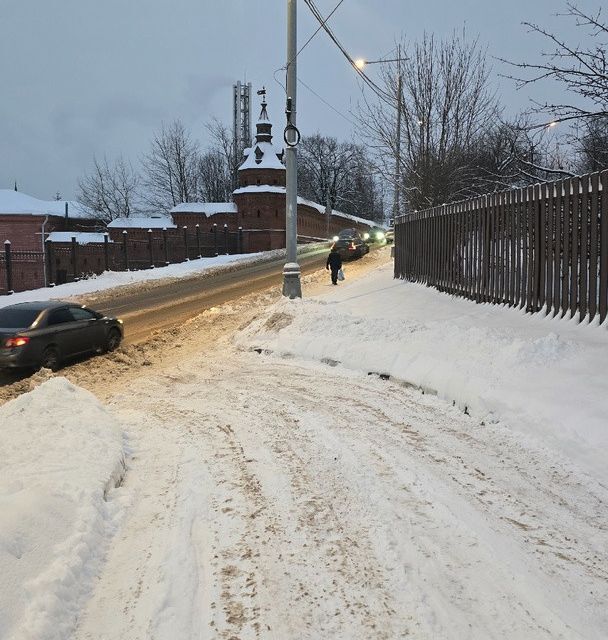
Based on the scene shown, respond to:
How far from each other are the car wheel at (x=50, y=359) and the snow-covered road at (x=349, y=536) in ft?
16.1

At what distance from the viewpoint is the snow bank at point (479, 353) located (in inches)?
217

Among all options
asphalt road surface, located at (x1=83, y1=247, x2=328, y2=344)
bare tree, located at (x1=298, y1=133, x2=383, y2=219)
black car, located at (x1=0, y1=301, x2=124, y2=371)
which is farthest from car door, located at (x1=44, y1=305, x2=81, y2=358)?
bare tree, located at (x1=298, y1=133, x2=383, y2=219)

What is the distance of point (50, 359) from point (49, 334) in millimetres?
477

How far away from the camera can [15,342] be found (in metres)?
10.1

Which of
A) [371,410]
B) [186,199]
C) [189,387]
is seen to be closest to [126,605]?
[371,410]

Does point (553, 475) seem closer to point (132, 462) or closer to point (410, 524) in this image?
point (410, 524)

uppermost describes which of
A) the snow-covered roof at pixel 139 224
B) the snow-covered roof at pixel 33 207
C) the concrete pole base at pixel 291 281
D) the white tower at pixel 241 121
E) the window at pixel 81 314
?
the white tower at pixel 241 121

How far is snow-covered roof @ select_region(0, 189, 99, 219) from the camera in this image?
2398 inches

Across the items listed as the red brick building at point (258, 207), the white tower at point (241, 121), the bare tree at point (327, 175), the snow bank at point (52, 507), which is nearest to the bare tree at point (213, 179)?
the white tower at point (241, 121)

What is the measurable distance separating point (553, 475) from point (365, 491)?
5.37ft

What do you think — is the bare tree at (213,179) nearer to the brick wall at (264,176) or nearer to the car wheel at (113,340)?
the brick wall at (264,176)

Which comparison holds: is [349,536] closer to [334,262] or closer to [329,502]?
[329,502]

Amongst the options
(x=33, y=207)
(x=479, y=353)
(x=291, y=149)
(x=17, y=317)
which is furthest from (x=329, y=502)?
(x=33, y=207)

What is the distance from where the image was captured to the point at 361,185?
85250 millimetres
